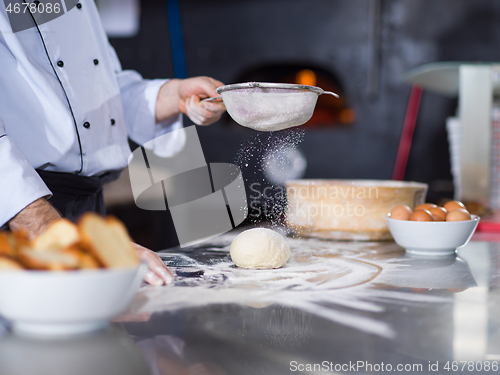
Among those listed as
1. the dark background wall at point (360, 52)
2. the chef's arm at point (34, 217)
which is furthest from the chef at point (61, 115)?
the dark background wall at point (360, 52)

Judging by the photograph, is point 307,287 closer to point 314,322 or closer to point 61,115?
point 314,322

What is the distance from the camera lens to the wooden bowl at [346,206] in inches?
49.3

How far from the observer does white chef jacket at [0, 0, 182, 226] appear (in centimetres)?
82

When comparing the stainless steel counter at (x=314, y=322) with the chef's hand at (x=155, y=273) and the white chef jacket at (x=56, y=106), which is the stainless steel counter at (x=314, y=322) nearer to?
the chef's hand at (x=155, y=273)

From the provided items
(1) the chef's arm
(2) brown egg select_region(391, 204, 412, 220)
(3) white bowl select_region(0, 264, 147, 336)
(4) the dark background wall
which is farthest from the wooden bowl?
(4) the dark background wall

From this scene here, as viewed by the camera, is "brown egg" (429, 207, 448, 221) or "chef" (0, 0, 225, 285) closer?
"chef" (0, 0, 225, 285)

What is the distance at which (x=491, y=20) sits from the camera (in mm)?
2945

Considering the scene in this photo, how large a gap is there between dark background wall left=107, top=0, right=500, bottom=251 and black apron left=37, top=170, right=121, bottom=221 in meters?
2.05

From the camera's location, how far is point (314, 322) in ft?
1.97

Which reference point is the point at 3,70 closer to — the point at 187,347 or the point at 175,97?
the point at 175,97

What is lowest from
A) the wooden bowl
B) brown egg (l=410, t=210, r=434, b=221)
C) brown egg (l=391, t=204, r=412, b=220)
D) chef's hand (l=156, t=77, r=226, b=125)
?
the wooden bowl

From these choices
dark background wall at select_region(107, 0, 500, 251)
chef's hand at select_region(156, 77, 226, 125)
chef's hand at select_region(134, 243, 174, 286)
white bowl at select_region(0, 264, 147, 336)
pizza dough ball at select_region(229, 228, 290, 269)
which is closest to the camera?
white bowl at select_region(0, 264, 147, 336)

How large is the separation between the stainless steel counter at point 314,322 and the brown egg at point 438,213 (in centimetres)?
13

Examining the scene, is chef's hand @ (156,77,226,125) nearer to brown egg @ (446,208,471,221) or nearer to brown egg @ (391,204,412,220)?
brown egg @ (391,204,412,220)
